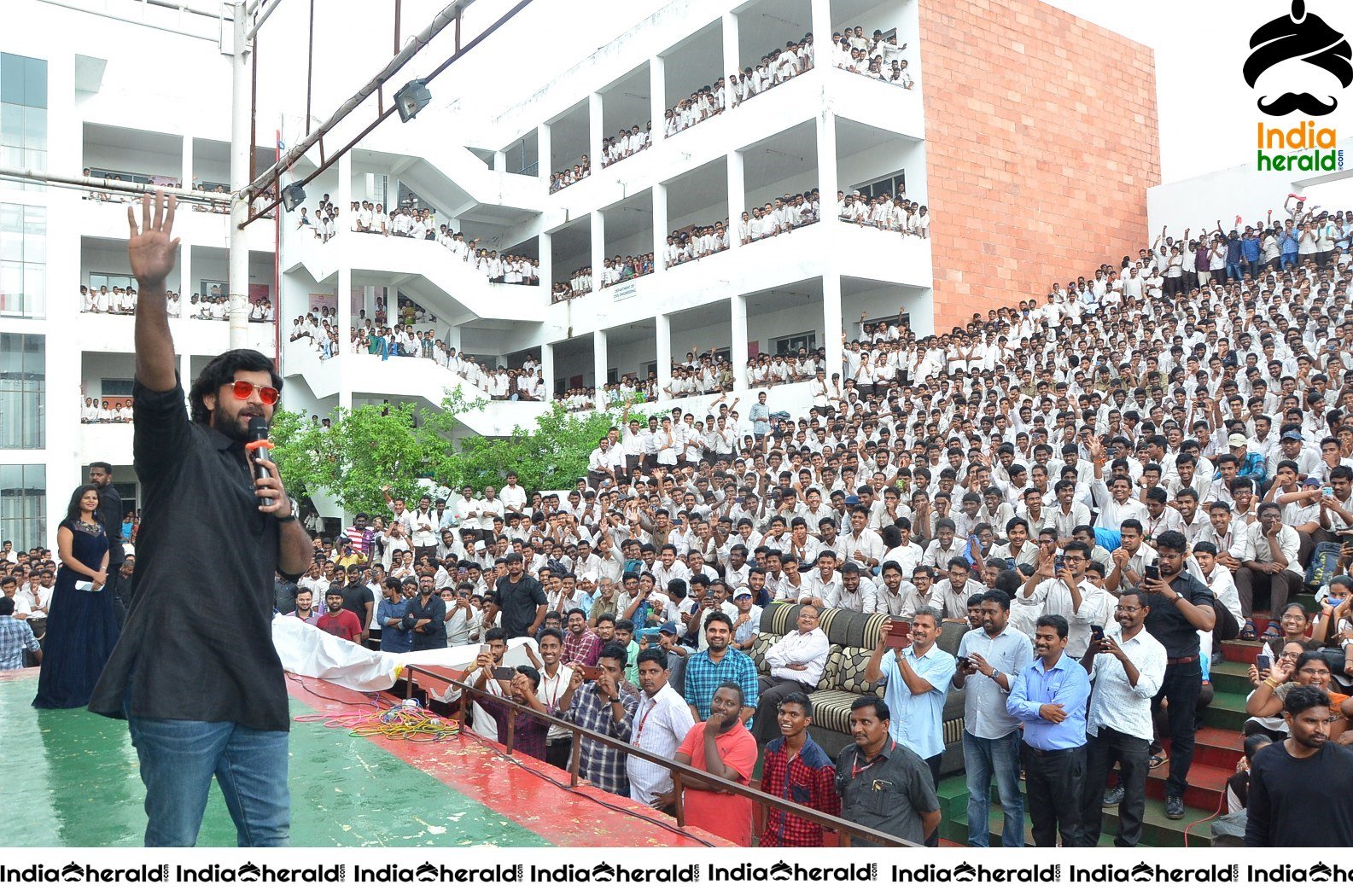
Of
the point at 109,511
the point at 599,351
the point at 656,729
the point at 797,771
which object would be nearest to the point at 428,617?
the point at 109,511

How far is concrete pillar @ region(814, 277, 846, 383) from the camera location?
19.7m

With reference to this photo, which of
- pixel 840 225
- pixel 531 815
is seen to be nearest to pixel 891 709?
pixel 531 815

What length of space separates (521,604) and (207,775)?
8.19 m

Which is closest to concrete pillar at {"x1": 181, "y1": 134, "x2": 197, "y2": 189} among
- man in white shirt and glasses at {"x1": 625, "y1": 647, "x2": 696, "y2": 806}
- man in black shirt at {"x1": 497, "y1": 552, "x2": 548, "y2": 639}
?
man in black shirt at {"x1": 497, "y1": 552, "x2": 548, "y2": 639}

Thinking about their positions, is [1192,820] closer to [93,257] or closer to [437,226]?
[437,226]

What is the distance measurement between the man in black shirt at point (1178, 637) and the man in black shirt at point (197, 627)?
5412mm

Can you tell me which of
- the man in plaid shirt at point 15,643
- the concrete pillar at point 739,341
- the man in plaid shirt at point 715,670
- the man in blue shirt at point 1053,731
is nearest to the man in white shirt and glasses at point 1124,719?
the man in blue shirt at point 1053,731

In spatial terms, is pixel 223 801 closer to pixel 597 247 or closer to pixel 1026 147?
pixel 597 247

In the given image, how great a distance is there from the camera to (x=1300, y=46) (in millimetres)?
15078

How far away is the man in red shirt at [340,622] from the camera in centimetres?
1038

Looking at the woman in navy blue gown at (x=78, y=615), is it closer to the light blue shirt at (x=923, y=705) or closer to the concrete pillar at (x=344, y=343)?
the light blue shirt at (x=923, y=705)

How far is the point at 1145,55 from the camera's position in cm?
2647

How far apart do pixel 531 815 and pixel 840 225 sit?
16915 millimetres

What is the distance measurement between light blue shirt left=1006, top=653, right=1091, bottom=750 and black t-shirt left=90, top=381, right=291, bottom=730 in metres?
4.51
